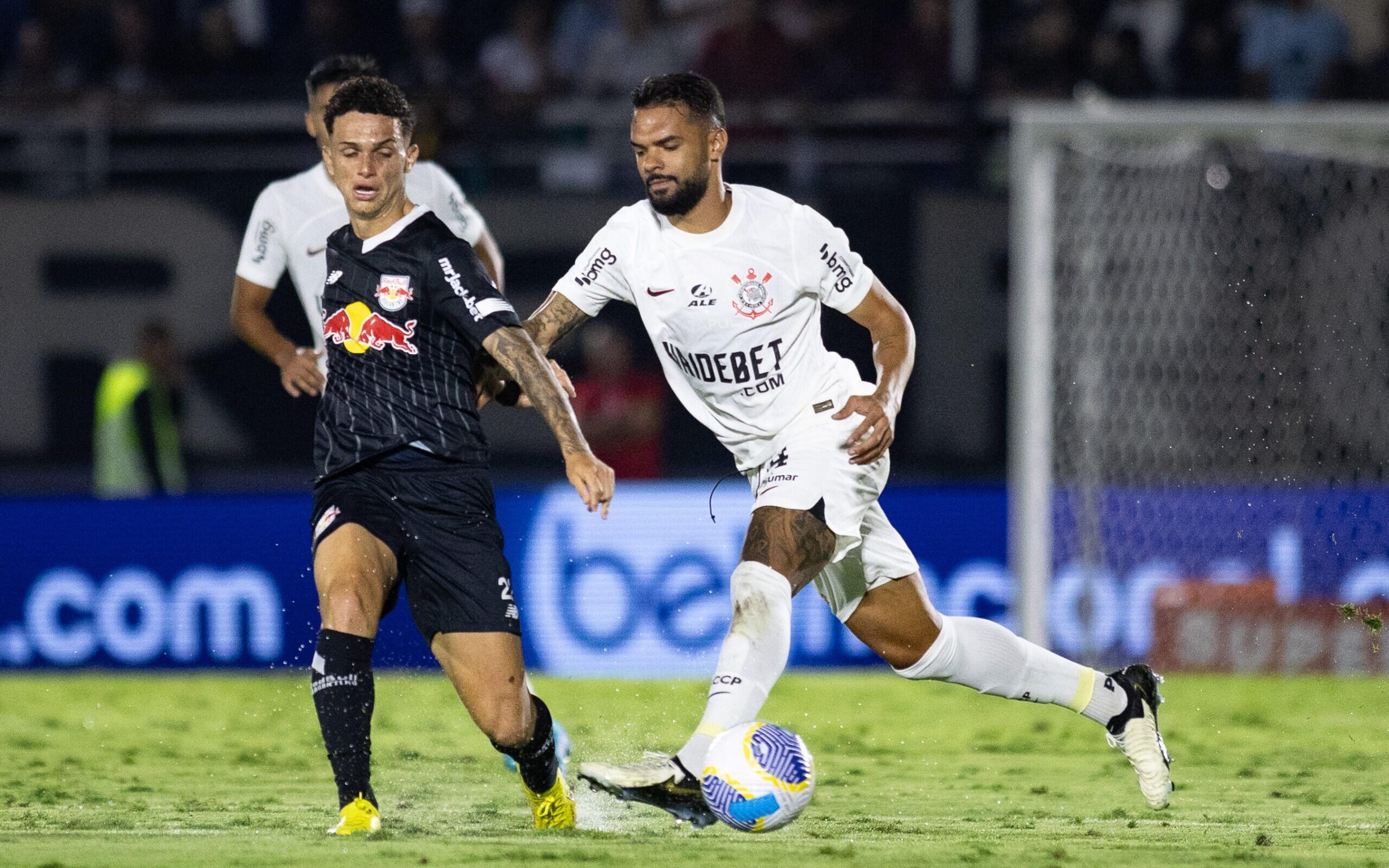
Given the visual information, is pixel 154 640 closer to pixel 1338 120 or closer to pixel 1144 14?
pixel 1338 120

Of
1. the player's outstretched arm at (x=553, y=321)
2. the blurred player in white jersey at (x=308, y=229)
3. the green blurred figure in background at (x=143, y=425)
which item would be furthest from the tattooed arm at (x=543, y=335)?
the green blurred figure in background at (x=143, y=425)

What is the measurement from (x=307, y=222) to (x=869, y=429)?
8.04ft

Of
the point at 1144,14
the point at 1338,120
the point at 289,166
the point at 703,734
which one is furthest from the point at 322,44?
the point at 703,734

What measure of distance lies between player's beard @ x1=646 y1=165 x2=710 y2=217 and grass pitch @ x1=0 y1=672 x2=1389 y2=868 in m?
1.83

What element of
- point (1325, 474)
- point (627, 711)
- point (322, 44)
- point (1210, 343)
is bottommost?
point (627, 711)

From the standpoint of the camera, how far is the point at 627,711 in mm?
8938

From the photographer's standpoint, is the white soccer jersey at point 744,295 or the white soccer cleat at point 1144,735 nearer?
the white soccer jersey at point 744,295

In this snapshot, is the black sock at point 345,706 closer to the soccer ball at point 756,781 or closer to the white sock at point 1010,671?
the soccer ball at point 756,781

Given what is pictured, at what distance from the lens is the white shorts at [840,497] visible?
520cm

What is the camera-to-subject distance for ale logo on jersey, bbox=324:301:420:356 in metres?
5.27

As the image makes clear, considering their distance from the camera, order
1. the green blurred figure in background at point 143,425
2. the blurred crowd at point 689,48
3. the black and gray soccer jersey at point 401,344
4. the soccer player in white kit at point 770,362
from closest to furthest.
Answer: the soccer player in white kit at point 770,362
the black and gray soccer jersey at point 401,344
the green blurred figure in background at point 143,425
the blurred crowd at point 689,48

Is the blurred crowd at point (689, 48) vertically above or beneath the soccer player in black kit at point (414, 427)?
above

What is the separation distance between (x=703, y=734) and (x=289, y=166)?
7.62m

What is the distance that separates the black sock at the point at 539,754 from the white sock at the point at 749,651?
2.18 ft
